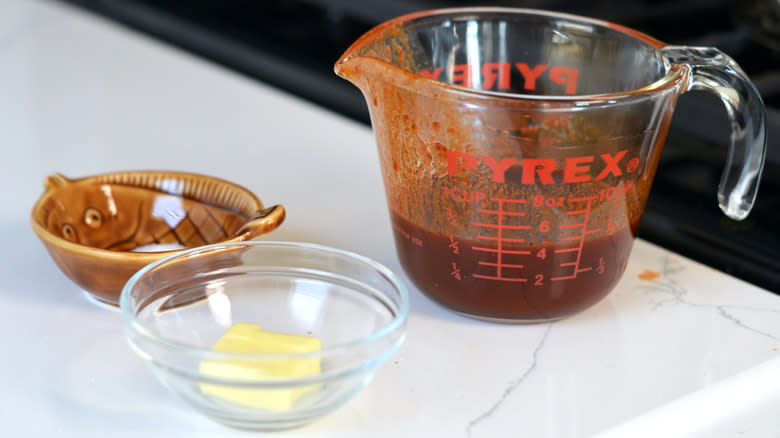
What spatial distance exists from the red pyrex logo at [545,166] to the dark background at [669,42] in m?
0.33

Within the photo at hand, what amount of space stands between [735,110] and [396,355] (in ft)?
1.13

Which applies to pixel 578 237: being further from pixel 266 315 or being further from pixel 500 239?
pixel 266 315

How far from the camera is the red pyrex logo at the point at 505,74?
2.77 feet

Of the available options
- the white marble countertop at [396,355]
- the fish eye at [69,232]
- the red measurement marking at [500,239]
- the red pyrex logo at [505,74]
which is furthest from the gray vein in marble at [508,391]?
the fish eye at [69,232]

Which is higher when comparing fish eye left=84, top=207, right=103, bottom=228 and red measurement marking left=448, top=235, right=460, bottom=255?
red measurement marking left=448, top=235, right=460, bottom=255

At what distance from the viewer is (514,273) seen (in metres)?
0.70

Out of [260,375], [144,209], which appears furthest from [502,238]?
[144,209]

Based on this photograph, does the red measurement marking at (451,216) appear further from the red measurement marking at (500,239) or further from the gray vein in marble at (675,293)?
the gray vein in marble at (675,293)

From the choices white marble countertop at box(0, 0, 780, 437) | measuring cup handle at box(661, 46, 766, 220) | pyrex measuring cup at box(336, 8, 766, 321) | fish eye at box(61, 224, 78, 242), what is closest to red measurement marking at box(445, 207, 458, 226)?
pyrex measuring cup at box(336, 8, 766, 321)

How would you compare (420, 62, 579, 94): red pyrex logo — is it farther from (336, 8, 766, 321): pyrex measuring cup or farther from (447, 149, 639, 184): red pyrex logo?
(447, 149, 639, 184): red pyrex logo

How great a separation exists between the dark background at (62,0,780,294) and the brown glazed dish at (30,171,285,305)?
488mm

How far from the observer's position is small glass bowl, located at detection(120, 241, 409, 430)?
0.59m

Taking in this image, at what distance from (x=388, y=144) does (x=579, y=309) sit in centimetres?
22

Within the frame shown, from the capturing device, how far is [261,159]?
3.62 feet
